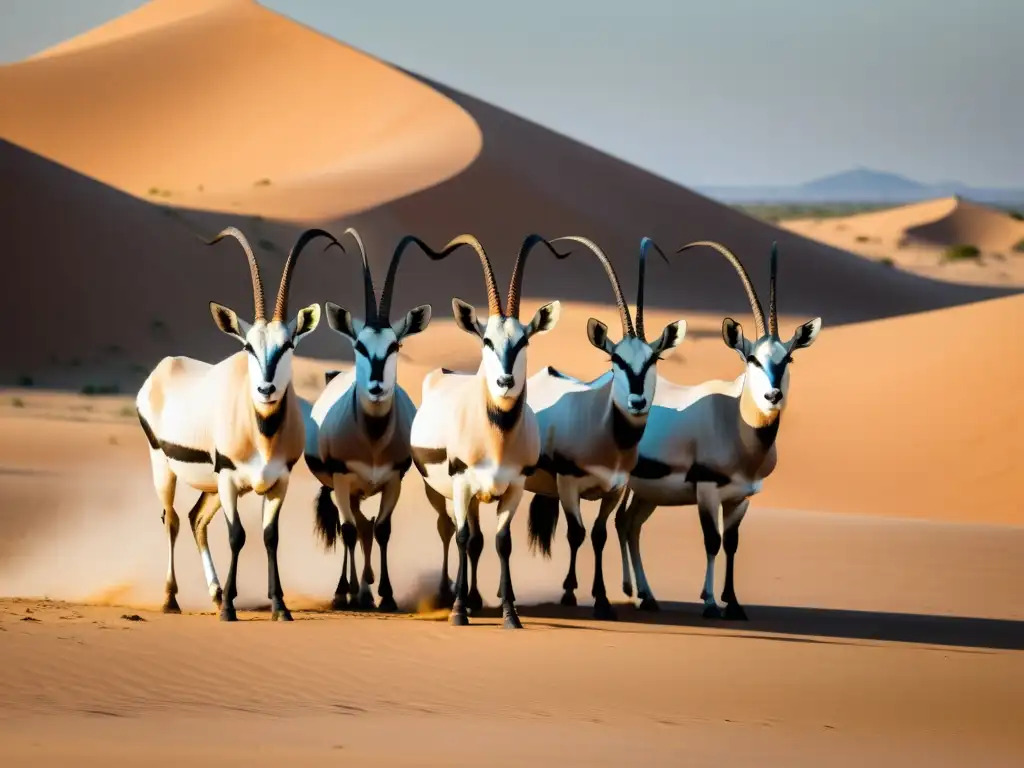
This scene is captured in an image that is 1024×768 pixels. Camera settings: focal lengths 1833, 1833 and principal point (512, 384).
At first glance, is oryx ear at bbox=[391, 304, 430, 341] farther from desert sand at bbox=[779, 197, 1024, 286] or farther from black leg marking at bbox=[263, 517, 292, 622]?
desert sand at bbox=[779, 197, 1024, 286]

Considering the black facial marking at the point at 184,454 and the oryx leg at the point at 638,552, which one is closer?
the black facial marking at the point at 184,454

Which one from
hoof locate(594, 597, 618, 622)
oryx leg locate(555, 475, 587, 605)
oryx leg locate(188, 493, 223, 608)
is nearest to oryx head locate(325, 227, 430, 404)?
oryx leg locate(555, 475, 587, 605)

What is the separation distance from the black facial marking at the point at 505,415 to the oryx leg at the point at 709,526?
2.23 metres

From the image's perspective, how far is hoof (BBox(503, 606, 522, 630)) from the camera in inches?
522

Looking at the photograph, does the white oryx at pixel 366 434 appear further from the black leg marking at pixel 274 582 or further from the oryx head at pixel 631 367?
the oryx head at pixel 631 367

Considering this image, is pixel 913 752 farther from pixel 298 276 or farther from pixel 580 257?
pixel 580 257

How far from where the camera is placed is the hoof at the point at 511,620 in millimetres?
13266

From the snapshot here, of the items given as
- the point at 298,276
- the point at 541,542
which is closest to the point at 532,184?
the point at 298,276

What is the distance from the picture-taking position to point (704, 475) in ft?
48.2

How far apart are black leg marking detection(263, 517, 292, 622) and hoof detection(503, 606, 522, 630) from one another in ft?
5.25

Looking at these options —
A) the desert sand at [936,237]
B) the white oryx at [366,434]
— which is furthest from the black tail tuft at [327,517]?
the desert sand at [936,237]

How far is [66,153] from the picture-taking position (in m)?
78.5

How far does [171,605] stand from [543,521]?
10.8 ft

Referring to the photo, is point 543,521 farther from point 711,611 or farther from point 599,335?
point 599,335
